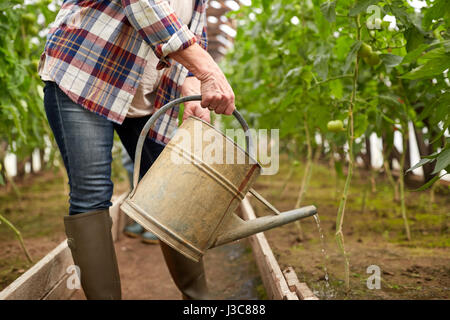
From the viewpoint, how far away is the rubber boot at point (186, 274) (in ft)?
5.27

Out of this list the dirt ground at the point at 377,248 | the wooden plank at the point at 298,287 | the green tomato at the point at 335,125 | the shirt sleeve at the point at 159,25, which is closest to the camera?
the shirt sleeve at the point at 159,25

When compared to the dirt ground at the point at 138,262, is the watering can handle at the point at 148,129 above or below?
above

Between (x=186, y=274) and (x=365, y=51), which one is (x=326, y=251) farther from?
(x=365, y=51)

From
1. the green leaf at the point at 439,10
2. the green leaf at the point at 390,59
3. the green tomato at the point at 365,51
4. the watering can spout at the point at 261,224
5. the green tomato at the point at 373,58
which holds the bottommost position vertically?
the watering can spout at the point at 261,224

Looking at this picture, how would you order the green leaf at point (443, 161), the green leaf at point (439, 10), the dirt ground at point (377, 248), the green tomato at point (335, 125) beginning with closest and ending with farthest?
the green leaf at point (443, 161), the green leaf at point (439, 10), the dirt ground at point (377, 248), the green tomato at point (335, 125)

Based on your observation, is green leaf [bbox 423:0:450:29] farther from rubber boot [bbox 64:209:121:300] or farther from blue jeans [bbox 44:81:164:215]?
rubber boot [bbox 64:209:121:300]

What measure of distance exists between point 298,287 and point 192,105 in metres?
0.70

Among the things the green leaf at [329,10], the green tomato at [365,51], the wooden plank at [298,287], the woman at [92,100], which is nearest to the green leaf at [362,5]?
the green leaf at [329,10]

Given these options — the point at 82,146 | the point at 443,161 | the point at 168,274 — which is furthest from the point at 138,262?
the point at 443,161

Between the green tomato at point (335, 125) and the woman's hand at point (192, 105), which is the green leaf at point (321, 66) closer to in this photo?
the green tomato at point (335, 125)

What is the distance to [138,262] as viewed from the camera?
2641mm

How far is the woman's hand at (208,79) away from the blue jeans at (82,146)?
320 mm
